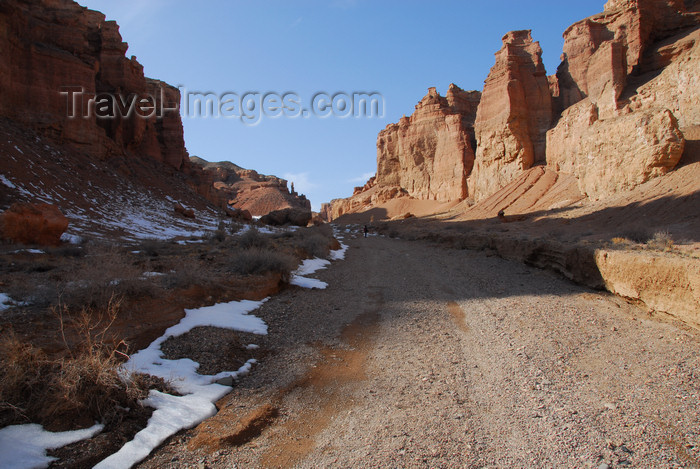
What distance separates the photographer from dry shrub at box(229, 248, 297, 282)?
8914mm

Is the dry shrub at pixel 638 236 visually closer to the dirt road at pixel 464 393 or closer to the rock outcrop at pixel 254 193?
the dirt road at pixel 464 393

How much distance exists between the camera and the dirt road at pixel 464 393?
2709 millimetres

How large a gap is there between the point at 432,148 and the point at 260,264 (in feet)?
190

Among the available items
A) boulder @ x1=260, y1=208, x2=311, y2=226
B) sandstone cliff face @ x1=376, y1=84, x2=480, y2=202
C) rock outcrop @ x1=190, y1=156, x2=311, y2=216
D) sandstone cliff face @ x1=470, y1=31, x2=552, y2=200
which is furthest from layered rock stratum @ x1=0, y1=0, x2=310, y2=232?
rock outcrop @ x1=190, y1=156, x2=311, y2=216

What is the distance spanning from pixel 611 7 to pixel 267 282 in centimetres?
4597

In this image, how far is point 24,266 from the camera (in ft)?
25.7

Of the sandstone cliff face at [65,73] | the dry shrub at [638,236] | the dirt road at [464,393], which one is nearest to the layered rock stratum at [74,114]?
the sandstone cliff face at [65,73]

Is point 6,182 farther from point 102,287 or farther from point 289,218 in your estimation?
point 289,218

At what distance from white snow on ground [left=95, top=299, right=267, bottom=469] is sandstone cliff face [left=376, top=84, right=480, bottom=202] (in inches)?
2017

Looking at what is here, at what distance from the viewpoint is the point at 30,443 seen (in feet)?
8.38

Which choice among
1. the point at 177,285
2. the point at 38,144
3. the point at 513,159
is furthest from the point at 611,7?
the point at 38,144

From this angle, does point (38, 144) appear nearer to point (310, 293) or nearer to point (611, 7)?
point (310, 293)

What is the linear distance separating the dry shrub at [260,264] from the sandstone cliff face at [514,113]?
3478cm

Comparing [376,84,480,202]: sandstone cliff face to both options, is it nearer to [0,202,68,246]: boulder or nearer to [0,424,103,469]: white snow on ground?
[0,202,68,246]: boulder
